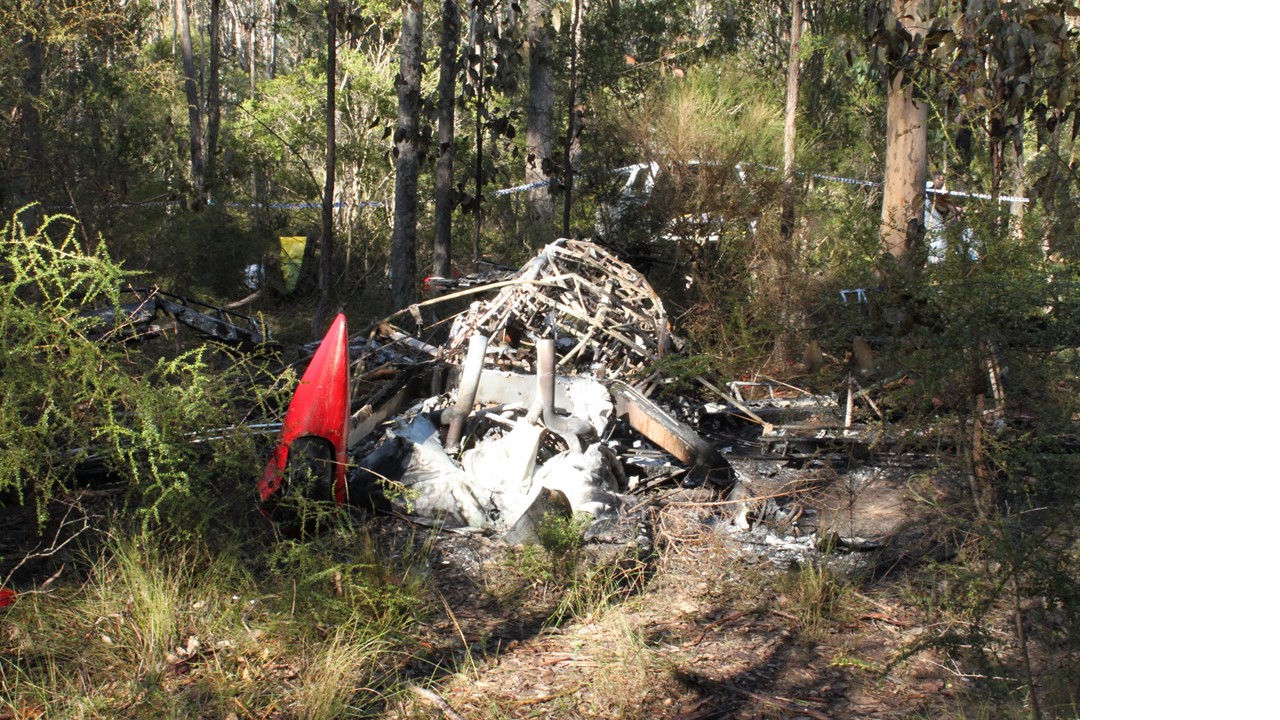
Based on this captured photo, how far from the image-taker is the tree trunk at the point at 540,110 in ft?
39.9

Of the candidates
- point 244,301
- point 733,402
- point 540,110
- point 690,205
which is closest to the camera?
point 733,402

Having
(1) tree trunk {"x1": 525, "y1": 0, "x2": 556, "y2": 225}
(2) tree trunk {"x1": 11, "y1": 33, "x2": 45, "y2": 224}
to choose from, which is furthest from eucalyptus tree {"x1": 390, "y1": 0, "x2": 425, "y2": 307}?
(2) tree trunk {"x1": 11, "y1": 33, "x2": 45, "y2": 224}

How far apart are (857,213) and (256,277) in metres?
7.81

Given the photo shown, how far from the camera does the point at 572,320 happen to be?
710 cm

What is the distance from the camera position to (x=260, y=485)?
14.4 ft

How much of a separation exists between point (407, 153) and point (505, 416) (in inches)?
192

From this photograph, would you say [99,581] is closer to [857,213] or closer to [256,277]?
[857,213]

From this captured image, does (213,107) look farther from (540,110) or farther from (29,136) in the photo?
(29,136)

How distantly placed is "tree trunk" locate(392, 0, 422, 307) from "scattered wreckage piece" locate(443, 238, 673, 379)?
9.52 ft

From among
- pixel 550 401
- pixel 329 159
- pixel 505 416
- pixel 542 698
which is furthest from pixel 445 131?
pixel 542 698

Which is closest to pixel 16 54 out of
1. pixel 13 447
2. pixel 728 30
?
pixel 13 447

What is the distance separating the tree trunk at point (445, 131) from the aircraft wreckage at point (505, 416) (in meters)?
3.31

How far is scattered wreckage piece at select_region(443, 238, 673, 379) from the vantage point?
6676 millimetres

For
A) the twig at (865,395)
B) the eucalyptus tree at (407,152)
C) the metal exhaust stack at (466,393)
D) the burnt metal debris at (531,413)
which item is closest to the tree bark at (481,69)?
the eucalyptus tree at (407,152)
